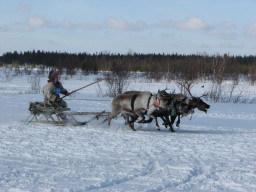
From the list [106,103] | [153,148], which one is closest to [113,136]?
[153,148]

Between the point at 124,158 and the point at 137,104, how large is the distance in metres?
3.18

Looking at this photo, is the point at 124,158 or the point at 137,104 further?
the point at 137,104

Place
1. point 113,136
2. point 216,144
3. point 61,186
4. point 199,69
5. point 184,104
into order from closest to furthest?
point 61,186 → point 216,144 → point 113,136 → point 184,104 → point 199,69

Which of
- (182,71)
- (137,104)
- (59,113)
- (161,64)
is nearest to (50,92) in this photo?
(59,113)

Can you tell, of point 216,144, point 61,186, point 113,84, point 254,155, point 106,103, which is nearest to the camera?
point 61,186

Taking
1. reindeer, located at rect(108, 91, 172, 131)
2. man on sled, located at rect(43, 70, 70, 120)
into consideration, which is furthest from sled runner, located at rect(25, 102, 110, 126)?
reindeer, located at rect(108, 91, 172, 131)

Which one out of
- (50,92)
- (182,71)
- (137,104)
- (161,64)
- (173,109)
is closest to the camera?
(137,104)

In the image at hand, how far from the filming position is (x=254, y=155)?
20.5 feet

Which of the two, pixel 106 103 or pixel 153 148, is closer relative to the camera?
pixel 153 148

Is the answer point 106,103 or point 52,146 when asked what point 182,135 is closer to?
point 52,146

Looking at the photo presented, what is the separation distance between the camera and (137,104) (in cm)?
875

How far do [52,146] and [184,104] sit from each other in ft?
13.1

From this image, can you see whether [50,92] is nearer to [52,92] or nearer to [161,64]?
[52,92]

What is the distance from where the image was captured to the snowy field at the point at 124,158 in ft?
14.4
